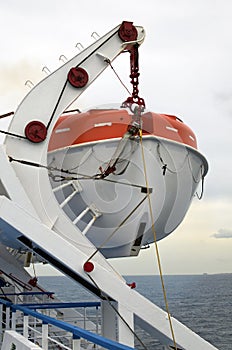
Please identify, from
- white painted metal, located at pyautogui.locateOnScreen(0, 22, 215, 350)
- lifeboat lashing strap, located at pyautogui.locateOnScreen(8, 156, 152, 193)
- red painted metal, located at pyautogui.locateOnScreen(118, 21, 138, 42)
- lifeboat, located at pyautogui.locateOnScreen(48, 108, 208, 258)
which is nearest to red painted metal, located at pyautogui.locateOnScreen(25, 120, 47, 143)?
white painted metal, located at pyautogui.locateOnScreen(0, 22, 215, 350)

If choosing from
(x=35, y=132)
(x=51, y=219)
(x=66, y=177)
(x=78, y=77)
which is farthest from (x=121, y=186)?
(x=78, y=77)

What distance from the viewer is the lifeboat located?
5.15 metres

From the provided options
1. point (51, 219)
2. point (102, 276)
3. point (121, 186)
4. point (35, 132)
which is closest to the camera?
point (102, 276)

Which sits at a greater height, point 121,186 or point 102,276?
point 121,186

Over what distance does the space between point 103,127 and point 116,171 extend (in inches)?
20.3

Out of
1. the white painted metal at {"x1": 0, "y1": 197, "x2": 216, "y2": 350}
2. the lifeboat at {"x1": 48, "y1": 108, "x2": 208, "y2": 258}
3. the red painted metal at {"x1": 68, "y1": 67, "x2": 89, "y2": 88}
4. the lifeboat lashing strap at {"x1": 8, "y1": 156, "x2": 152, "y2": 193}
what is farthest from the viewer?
the lifeboat at {"x1": 48, "y1": 108, "x2": 208, "y2": 258}

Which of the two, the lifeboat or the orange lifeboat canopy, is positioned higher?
the orange lifeboat canopy

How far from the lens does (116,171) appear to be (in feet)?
16.9

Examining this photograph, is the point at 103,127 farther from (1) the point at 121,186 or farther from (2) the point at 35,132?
(2) the point at 35,132

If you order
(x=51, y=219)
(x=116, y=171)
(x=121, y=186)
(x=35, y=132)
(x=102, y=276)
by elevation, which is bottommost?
(x=102, y=276)

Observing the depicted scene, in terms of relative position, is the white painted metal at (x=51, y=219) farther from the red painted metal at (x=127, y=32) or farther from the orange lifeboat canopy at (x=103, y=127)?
the red painted metal at (x=127, y=32)

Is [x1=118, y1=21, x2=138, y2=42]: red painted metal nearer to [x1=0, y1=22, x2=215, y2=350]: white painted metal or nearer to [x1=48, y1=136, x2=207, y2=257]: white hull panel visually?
[x1=0, y1=22, x2=215, y2=350]: white painted metal

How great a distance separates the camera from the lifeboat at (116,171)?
16.9ft

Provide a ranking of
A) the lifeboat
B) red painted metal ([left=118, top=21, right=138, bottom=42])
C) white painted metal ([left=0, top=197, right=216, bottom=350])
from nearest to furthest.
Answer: white painted metal ([left=0, top=197, right=216, bottom=350])
the lifeboat
red painted metal ([left=118, top=21, right=138, bottom=42])
